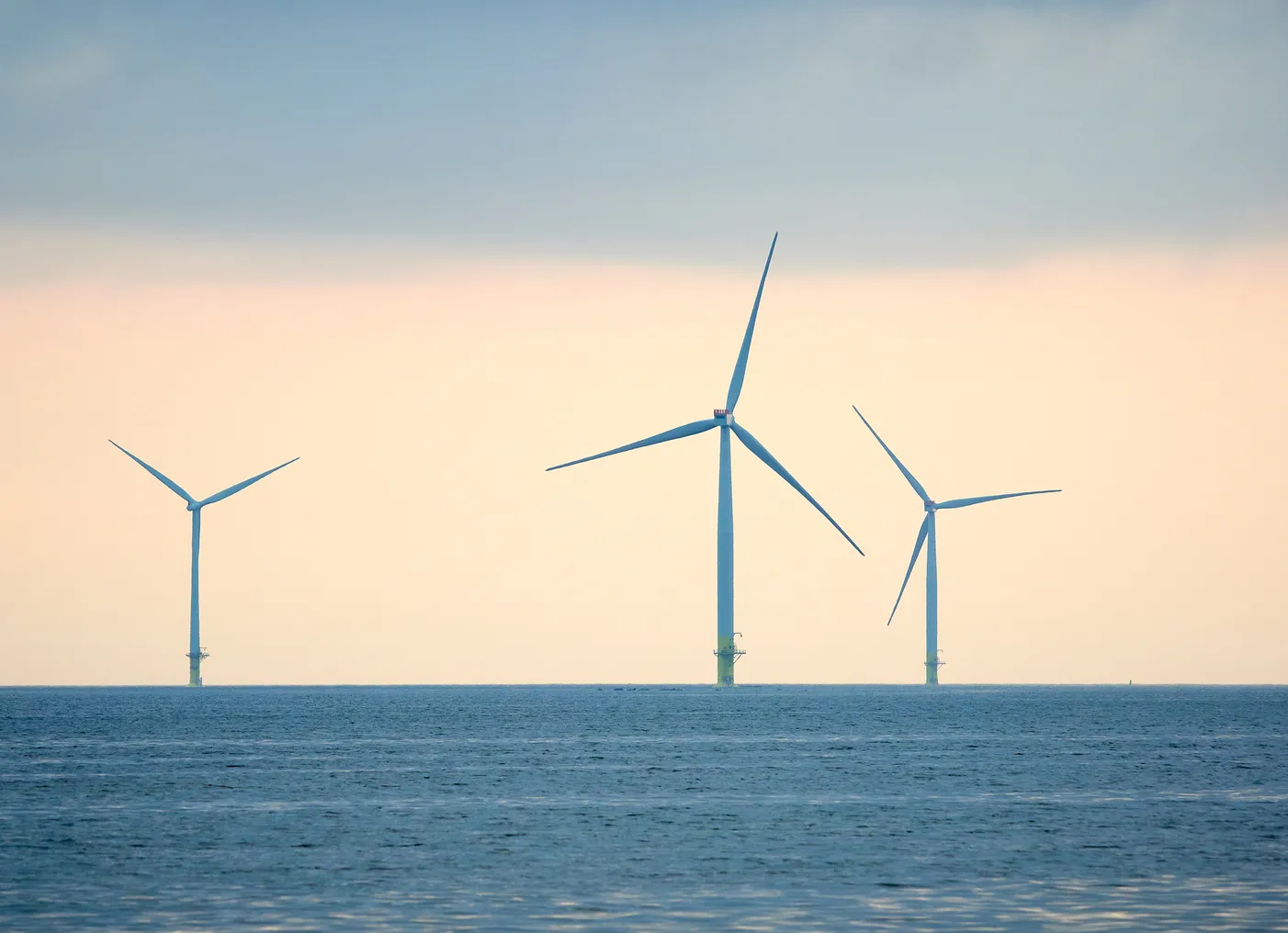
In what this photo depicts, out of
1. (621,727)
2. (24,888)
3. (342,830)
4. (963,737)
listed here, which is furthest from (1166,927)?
(621,727)

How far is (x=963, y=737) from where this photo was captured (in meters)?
172

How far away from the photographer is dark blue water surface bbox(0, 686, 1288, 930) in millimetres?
51656

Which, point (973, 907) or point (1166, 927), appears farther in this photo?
point (973, 907)

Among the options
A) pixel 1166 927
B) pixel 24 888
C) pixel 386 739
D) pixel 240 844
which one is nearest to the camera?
pixel 1166 927

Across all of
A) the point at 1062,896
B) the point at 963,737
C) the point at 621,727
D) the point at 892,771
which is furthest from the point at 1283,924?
the point at 621,727

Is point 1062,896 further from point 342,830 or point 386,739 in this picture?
point 386,739

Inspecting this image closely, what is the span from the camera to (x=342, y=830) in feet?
253

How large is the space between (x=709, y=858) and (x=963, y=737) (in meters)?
110

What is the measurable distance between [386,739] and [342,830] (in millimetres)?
94482

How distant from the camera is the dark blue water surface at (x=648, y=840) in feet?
169

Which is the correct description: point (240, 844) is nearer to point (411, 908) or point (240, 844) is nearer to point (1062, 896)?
point (411, 908)

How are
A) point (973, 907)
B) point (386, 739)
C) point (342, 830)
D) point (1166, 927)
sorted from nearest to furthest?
point (1166, 927) < point (973, 907) < point (342, 830) < point (386, 739)

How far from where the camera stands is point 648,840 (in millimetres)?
72250

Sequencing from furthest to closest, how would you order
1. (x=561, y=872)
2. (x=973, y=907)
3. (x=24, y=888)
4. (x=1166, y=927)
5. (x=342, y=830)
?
(x=342, y=830) < (x=561, y=872) < (x=24, y=888) < (x=973, y=907) < (x=1166, y=927)
